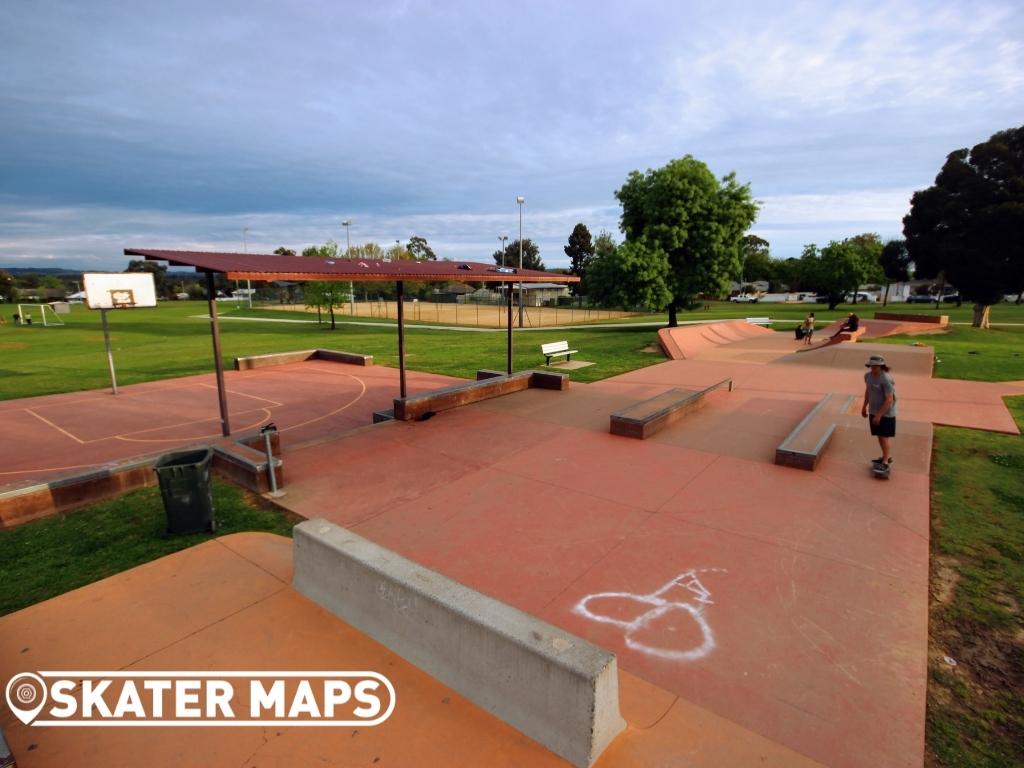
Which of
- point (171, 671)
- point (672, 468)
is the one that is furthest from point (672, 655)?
point (672, 468)

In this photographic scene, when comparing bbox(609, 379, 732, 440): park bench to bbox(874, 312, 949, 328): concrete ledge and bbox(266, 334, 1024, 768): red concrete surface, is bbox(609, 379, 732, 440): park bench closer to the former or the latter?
bbox(266, 334, 1024, 768): red concrete surface

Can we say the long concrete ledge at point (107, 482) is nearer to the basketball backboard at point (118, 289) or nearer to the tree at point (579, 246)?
the basketball backboard at point (118, 289)

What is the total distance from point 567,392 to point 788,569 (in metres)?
8.92

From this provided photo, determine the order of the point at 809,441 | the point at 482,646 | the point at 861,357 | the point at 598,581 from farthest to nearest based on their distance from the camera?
Result: the point at 861,357, the point at 809,441, the point at 598,581, the point at 482,646

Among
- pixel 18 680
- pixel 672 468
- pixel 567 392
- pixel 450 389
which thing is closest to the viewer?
pixel 18 680

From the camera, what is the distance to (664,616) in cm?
462

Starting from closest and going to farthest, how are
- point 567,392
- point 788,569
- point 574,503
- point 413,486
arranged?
1. point 788,569
2. point 574,503
3. point 413,486
4. point 567,392

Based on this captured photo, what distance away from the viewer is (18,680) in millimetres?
3785

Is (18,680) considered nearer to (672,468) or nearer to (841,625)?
(841,625)

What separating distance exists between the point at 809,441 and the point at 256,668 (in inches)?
346

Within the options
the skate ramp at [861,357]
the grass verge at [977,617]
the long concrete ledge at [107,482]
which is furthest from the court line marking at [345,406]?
the skate ramp at [861,357]

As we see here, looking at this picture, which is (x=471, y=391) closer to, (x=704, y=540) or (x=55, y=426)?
(x=704, y=540)

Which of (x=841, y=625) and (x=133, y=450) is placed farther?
(x=133, y=450)

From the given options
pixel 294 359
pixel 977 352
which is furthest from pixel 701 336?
pixel 294 359
